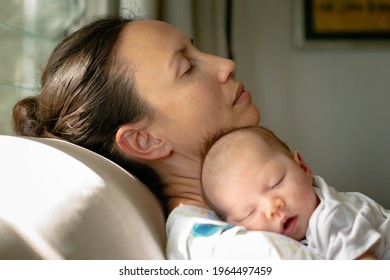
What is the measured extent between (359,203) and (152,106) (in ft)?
1.17

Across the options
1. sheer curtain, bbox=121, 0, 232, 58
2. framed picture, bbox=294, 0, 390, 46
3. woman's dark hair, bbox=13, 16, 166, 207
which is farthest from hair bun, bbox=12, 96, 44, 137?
framed picture, bbox=294, 0, 390, 46

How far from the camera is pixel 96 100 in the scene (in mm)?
840

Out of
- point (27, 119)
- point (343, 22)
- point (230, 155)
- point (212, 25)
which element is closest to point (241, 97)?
point (230, 155)

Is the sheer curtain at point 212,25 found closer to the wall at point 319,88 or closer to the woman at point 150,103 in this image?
the wall at point 319,88

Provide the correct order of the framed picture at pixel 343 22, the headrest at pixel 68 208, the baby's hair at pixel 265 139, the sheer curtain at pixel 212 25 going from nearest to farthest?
1. the headrest at pixel 68 208
2. the baby's hair at pixel 265 139
3. the sheer curtain at pixel 212 25
4. the framed picture at pixel 343 22

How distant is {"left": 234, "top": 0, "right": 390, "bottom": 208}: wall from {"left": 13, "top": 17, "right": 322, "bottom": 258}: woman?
185 centimetres

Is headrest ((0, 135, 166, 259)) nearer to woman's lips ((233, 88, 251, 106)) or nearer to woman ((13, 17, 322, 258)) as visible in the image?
woman ((13, 17, 322, 258))

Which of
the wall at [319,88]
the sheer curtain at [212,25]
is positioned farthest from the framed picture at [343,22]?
the sheer curtain at [212,25]

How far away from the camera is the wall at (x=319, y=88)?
2682 millimetres

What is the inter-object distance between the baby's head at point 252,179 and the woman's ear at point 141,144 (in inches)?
5.2

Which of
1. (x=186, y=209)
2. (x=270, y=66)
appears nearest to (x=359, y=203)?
(x=186, y=209)

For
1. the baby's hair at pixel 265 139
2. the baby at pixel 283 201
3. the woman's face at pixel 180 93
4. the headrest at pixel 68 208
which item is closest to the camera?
the headrest at pixel 68 208

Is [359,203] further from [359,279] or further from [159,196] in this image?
[159,196]

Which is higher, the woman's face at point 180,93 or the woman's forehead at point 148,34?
the woman's forehead at point 148,34
